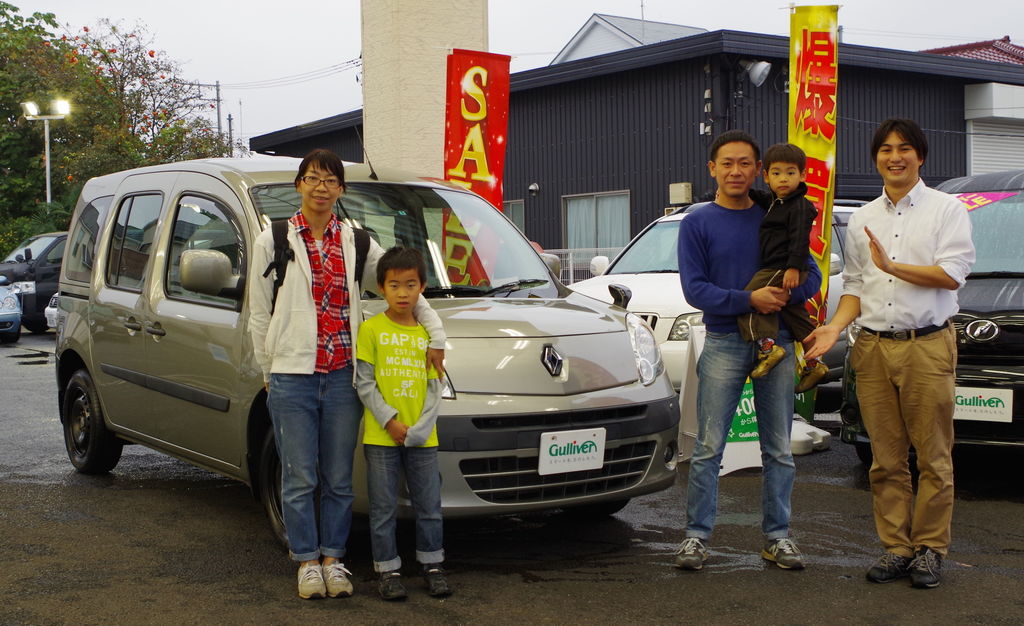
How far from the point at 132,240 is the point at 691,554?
11.6 feet

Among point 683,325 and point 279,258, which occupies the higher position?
point 279,258

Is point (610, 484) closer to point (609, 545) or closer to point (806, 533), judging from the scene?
point (609, 545)

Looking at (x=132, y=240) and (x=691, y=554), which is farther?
(x=132, y=240)

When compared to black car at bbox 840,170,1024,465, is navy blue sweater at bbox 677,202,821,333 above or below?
above

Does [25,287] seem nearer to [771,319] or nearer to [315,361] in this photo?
[315,361]

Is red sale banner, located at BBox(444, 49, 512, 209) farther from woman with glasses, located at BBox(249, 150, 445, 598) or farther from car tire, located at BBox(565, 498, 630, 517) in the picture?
woman with glasses, located at BBox(249, 150, 445, 598)

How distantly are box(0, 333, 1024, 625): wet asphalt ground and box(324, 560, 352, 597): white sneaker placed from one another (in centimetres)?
4

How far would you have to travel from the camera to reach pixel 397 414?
4102 millimetres

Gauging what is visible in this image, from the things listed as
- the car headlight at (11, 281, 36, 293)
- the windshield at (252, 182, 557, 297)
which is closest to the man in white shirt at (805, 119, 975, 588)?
the windshield at (252, 182, 557, 297)

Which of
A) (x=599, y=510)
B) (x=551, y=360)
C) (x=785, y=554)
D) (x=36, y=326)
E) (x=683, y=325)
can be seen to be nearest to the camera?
(x=551, y=360)

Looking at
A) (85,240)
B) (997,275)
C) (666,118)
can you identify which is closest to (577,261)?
(666,118)

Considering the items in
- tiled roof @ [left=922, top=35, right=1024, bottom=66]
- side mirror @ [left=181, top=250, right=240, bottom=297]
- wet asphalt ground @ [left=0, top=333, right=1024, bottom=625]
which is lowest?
wet asphalt ground @ [left=0, top=333, right=1024, bottom=625]

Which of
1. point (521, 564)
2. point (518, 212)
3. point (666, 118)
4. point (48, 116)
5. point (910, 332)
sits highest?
point (48, 116)

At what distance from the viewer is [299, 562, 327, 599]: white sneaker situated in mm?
4191
